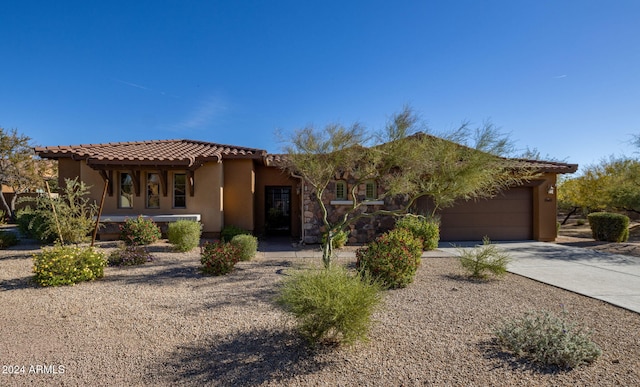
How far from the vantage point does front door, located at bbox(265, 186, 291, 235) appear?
14.6 meters

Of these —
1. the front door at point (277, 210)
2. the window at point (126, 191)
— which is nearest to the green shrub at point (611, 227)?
the front door at point (277, 210)

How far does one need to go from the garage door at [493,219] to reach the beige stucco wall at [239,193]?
8.17 meters

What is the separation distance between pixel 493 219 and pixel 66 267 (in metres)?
14.4

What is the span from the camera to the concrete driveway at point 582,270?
599cm

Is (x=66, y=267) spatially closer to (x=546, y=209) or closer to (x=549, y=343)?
(x=549, y=343)

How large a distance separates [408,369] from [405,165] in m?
5.27

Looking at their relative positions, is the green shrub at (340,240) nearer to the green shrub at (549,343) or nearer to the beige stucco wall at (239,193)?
the beige stucco wall at (239,193)

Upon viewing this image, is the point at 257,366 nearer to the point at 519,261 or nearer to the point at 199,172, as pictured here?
the point at 519,261

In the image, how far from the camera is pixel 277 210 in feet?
49.0

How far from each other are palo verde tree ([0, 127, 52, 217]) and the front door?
13.7 metres

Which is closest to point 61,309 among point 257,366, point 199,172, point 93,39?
point 257,366

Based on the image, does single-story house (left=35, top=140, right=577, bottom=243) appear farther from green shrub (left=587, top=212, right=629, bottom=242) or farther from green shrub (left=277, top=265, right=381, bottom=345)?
green shrub (left=277, top=265, right=381, bottom=345)

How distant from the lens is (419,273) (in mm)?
7496

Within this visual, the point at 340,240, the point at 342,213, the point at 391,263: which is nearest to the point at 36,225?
the point at 340,240
